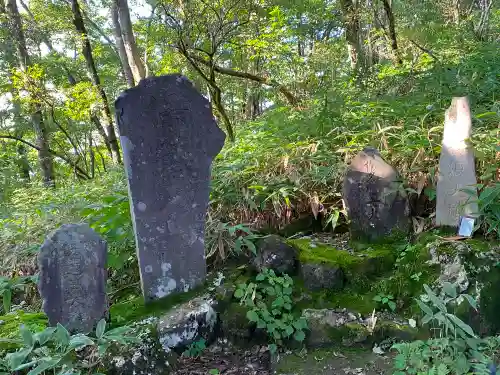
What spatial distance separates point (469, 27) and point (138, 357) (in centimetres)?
761

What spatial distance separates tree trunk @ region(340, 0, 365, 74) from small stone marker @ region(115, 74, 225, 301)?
4909 mm

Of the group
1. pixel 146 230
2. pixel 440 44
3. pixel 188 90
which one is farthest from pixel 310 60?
pixel 146 230

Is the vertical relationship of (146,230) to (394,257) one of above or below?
above

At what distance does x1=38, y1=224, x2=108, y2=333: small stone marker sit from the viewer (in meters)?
2.27

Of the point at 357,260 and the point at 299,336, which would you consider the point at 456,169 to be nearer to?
the point at 357,260

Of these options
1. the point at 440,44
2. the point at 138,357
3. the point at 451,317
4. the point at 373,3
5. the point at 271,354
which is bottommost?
the point at 271,354

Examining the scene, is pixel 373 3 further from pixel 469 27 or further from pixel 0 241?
pixel 0 241

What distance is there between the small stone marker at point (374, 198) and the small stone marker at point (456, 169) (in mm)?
304

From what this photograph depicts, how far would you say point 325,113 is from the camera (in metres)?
4.43

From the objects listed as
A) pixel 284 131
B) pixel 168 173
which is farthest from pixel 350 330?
pixel 284 131

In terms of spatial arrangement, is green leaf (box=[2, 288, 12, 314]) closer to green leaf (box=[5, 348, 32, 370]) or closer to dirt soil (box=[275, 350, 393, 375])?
green leaf (box=[5, 348, 32, 370])

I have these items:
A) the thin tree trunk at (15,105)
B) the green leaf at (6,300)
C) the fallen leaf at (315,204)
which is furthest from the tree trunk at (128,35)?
the green leaf at (6,300)

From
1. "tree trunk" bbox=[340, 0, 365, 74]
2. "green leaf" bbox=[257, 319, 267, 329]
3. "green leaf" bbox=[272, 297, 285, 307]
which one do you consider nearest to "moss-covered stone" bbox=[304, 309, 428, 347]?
"green leaf" bbox=[272, 297, 285, 307]

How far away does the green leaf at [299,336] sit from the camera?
2.49 metres
